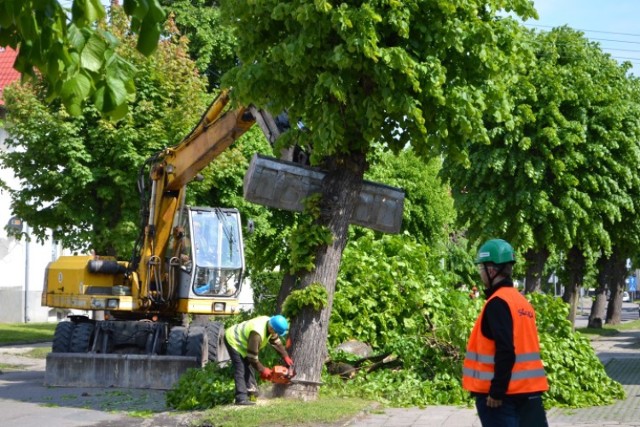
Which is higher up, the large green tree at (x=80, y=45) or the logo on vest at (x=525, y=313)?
the large green tree at (x=80, y=45)

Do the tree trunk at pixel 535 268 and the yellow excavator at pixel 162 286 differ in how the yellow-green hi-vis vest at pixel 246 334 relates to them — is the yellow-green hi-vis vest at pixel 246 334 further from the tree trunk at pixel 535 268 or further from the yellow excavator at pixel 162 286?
the tree trunk at pixel 535 268

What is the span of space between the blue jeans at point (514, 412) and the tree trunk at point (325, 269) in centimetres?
671

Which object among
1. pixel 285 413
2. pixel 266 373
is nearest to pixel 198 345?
pixel 266 373

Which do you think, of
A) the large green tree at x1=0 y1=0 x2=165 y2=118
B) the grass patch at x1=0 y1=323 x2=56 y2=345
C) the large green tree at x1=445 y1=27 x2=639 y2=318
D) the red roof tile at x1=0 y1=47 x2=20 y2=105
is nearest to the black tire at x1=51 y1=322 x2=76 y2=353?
the large green tree at x1=445 y1=27 x2=639 y2=318

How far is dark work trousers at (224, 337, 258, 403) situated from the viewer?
13.3m

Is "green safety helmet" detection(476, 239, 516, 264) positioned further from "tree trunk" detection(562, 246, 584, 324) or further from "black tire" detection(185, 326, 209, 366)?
"tree trunk" detection(562, 246, 584, 324)

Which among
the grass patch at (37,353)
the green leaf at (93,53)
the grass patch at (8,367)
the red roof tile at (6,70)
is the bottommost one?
the grass patch at (37,353)

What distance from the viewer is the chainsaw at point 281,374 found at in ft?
43.0

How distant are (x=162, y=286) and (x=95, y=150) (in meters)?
6.64

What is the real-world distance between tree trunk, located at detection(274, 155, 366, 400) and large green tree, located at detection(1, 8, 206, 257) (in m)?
11.0

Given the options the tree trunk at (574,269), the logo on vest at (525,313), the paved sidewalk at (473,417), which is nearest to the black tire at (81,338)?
the paved sidewalk at (473,417)

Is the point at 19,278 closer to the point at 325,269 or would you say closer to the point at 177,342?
the point at 177,342

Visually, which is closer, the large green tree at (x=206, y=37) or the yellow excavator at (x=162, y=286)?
the yellow excavator at (x=162, y=286)

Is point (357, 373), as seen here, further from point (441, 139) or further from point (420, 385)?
point (441, 139)
